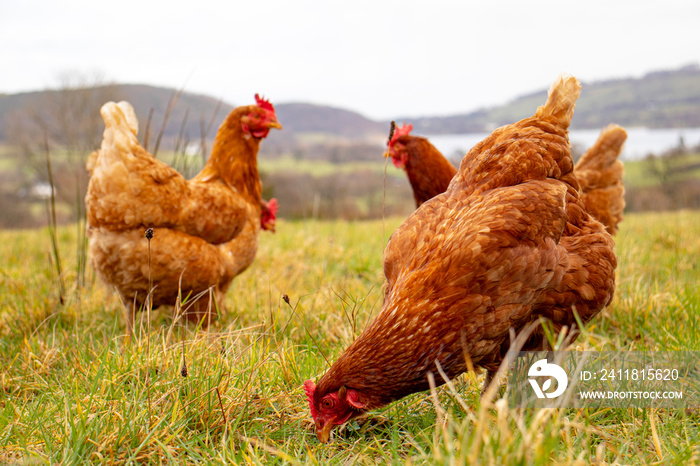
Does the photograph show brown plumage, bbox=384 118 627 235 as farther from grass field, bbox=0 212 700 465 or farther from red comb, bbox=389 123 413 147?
grass field, bbox=0 212 700 465

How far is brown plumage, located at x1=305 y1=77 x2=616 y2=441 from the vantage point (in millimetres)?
1888

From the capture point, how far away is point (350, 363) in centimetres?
193

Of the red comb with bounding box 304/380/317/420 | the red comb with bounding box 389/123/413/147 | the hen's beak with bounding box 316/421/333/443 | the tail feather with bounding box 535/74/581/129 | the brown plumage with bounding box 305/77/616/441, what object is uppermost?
the tail feather with bounding box 535/74/581/129

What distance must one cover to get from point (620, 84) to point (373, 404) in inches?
1378

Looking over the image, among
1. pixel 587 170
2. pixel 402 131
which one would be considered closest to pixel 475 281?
pixel 402 131

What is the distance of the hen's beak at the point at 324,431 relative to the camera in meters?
1.93

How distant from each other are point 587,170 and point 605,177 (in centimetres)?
16

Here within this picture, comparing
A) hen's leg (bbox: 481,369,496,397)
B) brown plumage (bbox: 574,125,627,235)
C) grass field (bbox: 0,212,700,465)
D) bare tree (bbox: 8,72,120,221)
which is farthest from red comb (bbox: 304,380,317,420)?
bare tree (bbox: 8,72,120,221)

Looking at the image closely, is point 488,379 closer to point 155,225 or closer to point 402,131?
point 155,225

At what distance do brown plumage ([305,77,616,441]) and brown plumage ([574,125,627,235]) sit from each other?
1918 millimetres

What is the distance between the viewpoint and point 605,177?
4211 millimetres

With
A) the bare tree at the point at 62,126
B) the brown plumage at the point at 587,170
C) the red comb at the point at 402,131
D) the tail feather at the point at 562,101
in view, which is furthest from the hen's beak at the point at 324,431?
the bare tree at the point at 62,126

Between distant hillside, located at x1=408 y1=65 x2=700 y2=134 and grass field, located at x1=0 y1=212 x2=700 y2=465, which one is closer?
grass field, located at x1=0 y1=212 x2=700 y2=465

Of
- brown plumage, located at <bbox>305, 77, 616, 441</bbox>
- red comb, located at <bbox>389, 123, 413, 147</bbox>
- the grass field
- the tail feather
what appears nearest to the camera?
the grass field
